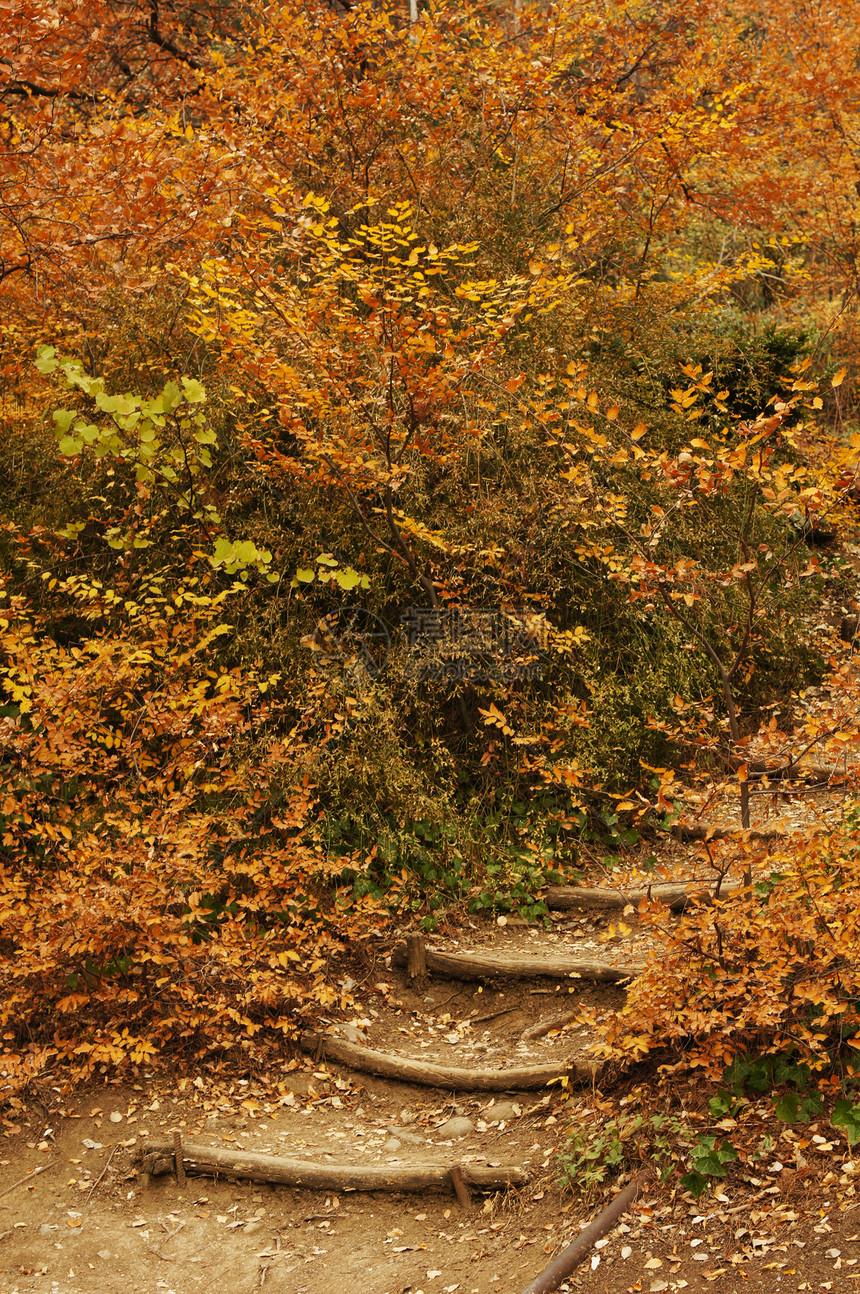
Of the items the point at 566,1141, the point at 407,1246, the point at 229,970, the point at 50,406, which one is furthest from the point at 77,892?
the point at 50,406

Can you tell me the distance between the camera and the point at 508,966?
18.0ft

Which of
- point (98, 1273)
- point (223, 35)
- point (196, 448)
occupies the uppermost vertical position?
point (223, 35)

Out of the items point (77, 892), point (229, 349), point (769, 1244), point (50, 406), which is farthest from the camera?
point (50, 406)

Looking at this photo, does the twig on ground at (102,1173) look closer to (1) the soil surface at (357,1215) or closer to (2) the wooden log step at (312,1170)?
(1) the soil surface at (357,1215)

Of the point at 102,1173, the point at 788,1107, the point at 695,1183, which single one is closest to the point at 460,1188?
the point at 695,1183

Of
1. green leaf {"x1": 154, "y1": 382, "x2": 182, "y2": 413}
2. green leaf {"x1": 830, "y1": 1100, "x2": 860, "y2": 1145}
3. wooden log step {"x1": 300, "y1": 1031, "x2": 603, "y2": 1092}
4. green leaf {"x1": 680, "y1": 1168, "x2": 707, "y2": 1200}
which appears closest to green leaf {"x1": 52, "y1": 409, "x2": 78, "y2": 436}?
green leaf {"x1": 154, "y1": 382, "x2": 182, "y2": 413}

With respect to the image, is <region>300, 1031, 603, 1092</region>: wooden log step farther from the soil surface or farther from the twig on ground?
the twig on ground

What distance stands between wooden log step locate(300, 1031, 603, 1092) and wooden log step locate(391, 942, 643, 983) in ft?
2.02

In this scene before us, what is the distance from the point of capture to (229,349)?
6250mm

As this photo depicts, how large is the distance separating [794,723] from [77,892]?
526 centimetres

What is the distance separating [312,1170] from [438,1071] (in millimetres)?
832

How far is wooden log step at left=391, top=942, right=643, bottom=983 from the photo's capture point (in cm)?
523

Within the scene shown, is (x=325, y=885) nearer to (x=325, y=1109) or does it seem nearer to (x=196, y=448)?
(x=325, y=1109)

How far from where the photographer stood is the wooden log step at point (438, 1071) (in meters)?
4.59
